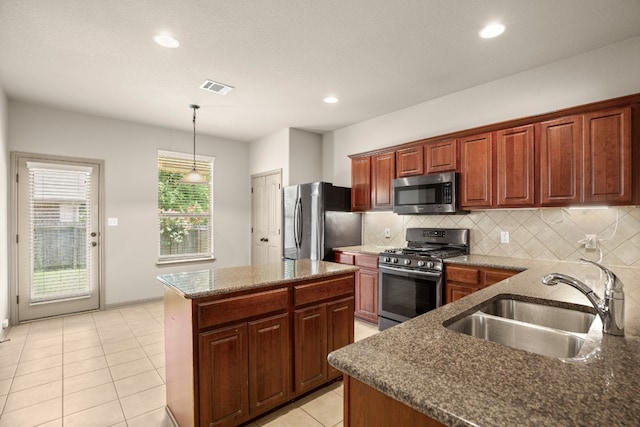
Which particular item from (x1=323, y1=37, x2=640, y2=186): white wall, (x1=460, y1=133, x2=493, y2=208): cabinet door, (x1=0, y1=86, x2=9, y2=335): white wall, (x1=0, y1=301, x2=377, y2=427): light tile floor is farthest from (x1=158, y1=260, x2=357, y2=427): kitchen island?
(x1=0, y1=86, x2=9, y2=335): white wall

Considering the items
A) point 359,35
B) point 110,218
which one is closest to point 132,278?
point 110,218

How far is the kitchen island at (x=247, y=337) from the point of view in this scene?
71.8 inches

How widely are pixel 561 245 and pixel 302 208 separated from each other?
2981 mm

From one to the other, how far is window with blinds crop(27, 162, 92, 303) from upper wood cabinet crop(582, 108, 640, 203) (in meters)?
5.72

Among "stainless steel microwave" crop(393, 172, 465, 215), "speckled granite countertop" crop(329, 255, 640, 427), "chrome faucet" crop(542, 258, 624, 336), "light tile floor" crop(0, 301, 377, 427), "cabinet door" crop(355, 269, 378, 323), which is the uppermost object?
"stainless steel microwave" crop(393, 172, 465, 215)

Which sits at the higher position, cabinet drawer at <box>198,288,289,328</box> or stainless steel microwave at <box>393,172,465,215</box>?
stainless steel microwave at <box>393,172,465,215</box>

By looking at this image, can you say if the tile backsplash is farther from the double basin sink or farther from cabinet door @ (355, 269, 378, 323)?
the double basin sink

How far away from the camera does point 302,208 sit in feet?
15.1

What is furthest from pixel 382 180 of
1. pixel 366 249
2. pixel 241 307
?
pixel 241 307

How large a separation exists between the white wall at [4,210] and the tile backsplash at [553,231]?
480 centimetres

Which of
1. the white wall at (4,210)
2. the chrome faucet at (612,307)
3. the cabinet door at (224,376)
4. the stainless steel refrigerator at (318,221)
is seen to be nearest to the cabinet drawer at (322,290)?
the cabinet door at (224,376)

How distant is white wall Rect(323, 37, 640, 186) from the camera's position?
2654 mm

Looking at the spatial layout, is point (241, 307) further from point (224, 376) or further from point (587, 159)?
point (587, 159)

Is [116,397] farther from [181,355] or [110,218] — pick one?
[110,218]
